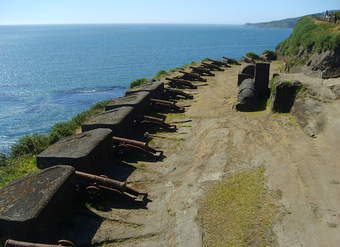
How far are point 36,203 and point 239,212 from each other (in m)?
4.21

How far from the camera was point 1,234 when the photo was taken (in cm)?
620

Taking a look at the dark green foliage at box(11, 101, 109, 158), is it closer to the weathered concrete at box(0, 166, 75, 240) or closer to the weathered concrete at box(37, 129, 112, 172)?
the weathered concrete at box(37, 129, 112, 172)

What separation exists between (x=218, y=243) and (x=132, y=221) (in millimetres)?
2002

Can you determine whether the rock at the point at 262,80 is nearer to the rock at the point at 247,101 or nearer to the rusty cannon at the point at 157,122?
the rock at the point at 247,101

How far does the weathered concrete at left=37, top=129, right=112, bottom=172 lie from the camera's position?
8359 millimetres

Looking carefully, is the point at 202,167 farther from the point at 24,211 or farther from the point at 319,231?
the point at 24,211

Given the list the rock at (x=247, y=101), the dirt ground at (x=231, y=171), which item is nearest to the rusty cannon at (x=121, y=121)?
the dirt ground at (x=231, y=171)

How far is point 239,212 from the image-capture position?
725 cm

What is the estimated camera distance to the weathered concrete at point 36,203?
20.0 feet

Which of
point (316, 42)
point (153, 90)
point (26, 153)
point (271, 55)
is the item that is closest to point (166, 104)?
point (153, 90)

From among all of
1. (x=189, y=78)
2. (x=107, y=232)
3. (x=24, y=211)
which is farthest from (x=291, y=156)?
(x=189, y=78)

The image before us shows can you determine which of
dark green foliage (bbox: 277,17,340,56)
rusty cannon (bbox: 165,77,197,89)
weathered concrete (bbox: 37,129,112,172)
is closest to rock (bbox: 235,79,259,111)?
rusty cannon (bbox: 165,77,197,89)

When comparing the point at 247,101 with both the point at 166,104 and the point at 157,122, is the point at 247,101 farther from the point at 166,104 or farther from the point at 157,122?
the point at 157,122

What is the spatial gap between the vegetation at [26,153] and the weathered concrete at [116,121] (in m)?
2.23
